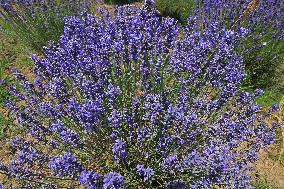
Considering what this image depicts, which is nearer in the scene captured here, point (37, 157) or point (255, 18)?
point (37, 157)

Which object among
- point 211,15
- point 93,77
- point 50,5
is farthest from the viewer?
point 50,5

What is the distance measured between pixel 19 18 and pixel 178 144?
306 cm

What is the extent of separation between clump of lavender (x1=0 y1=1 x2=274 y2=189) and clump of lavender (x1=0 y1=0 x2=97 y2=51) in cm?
180

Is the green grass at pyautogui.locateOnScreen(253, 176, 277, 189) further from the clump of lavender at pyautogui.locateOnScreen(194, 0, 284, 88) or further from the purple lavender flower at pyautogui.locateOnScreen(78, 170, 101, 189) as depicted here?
the purple lavender flower at pyautogui.locateOnScreen(78, 170, 101, 189)

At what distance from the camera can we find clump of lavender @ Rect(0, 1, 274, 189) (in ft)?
7.42

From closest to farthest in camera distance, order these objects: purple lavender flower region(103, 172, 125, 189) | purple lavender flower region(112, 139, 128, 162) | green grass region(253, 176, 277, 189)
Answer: purple lavender flower region(103, 172, 125, 189) → purple lavender flower region(112, 139, 128, 162) → green grass region(253, 176, 277, 189)

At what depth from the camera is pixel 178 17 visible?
19.3ft

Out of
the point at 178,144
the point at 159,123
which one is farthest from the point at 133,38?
the point at 178,144

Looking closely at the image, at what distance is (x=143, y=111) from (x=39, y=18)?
2.60m

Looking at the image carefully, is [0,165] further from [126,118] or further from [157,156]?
[157,156]

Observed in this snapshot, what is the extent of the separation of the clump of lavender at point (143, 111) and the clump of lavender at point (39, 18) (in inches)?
70.9

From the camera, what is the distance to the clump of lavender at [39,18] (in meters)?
4.54

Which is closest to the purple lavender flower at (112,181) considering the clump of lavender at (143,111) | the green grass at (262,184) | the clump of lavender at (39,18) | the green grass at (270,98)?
the clump of lavender at (143,111)

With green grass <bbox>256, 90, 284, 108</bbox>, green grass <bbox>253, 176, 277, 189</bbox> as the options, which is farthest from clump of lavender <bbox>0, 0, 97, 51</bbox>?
green grass <bbox>253, 176, 277, 189</bbox>
